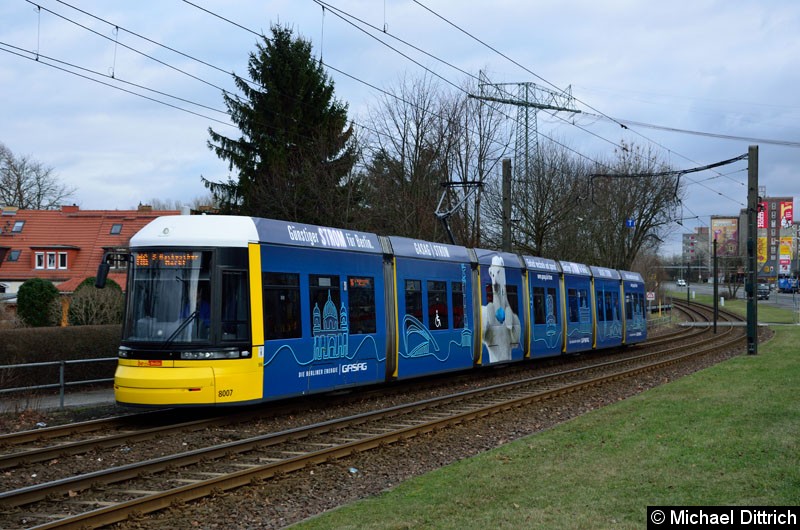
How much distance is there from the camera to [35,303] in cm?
2470

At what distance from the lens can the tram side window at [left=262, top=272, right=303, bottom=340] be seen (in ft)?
45.1

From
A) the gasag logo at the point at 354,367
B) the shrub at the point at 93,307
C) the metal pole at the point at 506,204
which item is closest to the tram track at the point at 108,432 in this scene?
the gasag logo at the point at 354,367

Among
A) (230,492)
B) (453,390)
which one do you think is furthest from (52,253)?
(230,492)

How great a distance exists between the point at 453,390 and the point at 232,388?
731 cm

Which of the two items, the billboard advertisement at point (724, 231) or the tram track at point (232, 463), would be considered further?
the billboard advertisement at point (724, 231)

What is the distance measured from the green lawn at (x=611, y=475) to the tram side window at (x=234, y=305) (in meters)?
4.57

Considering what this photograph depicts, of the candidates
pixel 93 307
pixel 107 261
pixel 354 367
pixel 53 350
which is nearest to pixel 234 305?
pixel 107 261

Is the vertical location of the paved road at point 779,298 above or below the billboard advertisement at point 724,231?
below

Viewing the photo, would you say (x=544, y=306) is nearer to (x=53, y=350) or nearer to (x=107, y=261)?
(x=53, y=350)

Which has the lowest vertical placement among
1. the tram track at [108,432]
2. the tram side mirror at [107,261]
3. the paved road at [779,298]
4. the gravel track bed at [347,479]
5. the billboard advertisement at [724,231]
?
the gravel track bed at [347,479]

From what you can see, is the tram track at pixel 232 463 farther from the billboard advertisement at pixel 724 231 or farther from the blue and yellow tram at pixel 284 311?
the billboard advertisement at pixel 724 231

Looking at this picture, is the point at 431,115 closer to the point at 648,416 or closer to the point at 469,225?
the point at 469,225

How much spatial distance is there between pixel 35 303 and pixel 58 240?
29.4m

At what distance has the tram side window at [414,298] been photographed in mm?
18141
